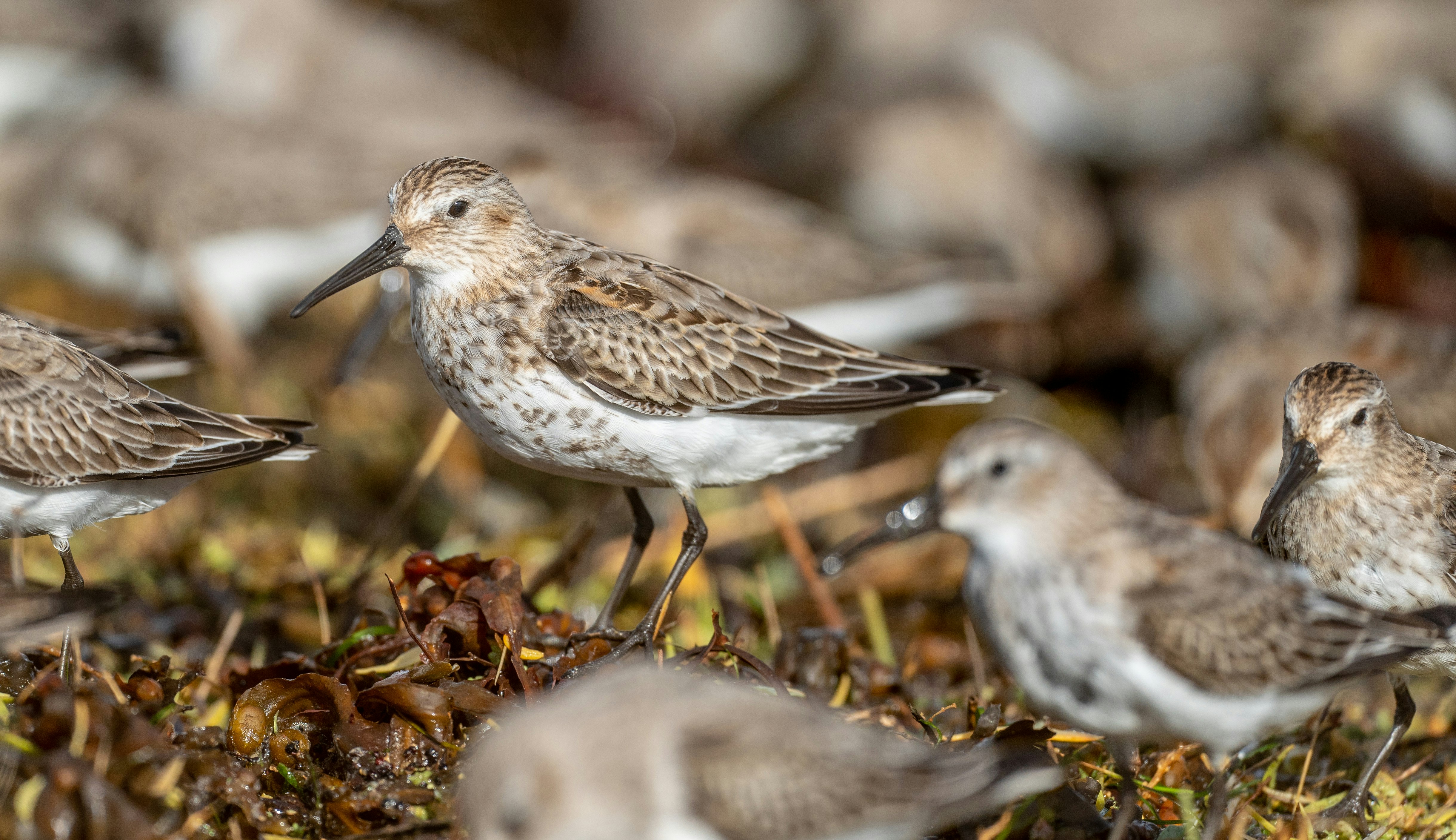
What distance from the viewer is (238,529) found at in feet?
22.9

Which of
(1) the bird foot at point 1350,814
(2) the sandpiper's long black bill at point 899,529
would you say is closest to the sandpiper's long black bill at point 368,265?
(2) the sandpiper's long black bill at point 899,529

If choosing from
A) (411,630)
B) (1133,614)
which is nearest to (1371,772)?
(1133,614)

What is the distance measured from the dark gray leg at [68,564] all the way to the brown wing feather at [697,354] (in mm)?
1636

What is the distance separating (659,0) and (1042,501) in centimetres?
1332

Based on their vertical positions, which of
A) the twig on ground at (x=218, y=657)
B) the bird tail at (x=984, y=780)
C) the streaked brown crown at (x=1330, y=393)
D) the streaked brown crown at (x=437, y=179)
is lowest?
the twig on ground at (x=218, y=657)

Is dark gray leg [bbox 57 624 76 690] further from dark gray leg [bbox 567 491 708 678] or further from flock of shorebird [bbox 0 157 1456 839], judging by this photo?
dark gray leg [bbox 567 491 708 678]

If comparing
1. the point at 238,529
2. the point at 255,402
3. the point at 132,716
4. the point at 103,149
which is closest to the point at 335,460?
the point at 255,402

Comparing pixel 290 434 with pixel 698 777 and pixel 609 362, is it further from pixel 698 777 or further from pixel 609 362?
pixel 698 777

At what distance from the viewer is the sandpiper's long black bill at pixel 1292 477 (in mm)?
4141

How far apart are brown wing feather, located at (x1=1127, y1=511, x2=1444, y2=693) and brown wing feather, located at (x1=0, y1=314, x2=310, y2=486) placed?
108 inches

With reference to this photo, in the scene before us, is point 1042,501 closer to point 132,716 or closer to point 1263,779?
point 1263,779

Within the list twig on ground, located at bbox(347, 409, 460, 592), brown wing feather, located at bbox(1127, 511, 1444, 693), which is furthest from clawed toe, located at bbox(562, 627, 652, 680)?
brown wing feather, located at bbox(1127, 511, 1444, 693)

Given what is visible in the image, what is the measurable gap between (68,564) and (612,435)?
5.76 feet

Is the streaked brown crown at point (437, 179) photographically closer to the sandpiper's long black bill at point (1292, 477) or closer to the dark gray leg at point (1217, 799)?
the sandpiper's long black bill at point (1292, 477)
